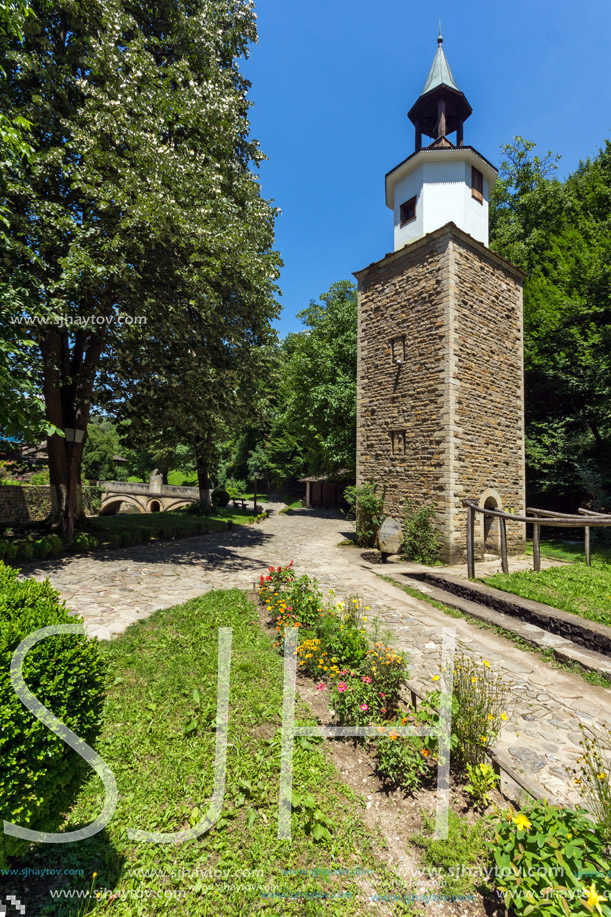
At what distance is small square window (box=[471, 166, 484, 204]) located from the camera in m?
12.7

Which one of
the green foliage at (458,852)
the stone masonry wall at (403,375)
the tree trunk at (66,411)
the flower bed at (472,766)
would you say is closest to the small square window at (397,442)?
the stone masonry wall at (403,375)

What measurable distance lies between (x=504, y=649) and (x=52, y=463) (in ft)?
38.3

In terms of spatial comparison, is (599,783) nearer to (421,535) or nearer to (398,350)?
(421,535)

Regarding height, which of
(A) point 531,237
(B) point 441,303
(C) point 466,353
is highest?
(A) point 531,237

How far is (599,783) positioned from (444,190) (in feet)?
48.9

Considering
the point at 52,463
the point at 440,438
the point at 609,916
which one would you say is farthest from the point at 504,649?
the point at 52,463

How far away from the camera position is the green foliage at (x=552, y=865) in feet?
5.72

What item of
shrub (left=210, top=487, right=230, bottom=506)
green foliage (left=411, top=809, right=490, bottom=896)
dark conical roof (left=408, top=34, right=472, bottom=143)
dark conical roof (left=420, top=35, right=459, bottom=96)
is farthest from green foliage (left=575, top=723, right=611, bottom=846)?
shrub (left=210, top=487, right=230, bottom=506)

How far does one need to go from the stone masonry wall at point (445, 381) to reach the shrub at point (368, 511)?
1.08 feet

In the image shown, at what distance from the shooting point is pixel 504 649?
5.26m

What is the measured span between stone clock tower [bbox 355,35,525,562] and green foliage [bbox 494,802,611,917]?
28.6 feet

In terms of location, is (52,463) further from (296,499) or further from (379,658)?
(296,499)

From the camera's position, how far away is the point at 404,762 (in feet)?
9.65

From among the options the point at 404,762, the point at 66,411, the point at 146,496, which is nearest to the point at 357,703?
the point at 404,762
